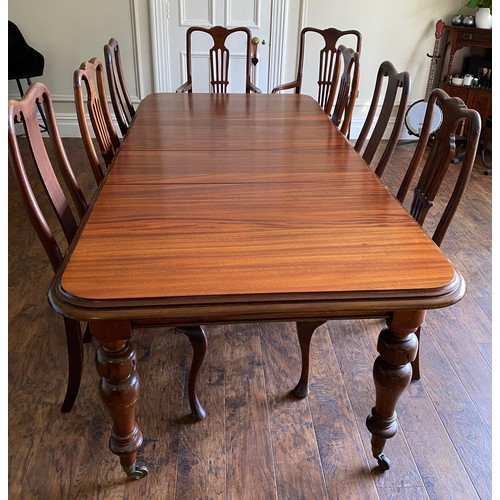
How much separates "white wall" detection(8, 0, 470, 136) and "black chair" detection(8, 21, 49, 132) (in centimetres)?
13

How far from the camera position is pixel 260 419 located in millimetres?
1609

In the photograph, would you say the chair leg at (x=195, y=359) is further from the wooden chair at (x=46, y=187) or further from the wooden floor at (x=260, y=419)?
the wooden chair at (x=46, y=187)

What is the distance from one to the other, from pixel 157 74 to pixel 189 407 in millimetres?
3051

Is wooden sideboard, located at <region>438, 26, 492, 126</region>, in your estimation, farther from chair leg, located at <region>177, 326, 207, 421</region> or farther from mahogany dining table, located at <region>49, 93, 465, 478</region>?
chair leg, located at <region>177, 326, 207, 421</region>

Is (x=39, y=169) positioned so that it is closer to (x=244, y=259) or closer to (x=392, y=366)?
(x=244, y=259)

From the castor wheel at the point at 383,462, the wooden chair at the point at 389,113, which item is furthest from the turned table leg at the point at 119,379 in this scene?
the wooden chair at the point at 389,113

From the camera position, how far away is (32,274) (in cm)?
233

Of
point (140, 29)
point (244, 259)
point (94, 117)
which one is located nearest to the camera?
point (244, 259)

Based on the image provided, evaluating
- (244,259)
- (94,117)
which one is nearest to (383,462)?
(244,259)

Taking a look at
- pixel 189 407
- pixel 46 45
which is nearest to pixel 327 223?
pixel 189 407

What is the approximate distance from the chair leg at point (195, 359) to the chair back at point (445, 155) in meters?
0.75

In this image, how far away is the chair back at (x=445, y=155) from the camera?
133 cm

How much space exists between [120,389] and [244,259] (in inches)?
17.3

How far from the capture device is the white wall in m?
3.72
